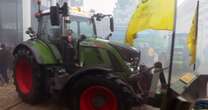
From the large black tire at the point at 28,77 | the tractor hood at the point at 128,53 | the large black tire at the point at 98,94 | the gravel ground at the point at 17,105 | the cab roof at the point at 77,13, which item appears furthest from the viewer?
the cab roof at the point at 77,13

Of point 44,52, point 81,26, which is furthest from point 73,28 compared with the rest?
point 44,52

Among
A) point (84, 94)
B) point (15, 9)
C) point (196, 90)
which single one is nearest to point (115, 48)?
point (84, 94)

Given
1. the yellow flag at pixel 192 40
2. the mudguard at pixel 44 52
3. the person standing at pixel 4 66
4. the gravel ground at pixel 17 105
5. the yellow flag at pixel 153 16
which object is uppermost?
the yellow flag at pixel 153 16

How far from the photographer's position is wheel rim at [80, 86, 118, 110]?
6.27 meters

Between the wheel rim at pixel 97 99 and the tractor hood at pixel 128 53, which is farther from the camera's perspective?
the tractor hood at pixel 128 53

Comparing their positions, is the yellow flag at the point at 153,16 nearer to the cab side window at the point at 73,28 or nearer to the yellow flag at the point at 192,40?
the yellow flag at the point at 192,40

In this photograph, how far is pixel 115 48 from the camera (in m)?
7.15

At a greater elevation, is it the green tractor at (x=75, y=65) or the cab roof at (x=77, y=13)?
the cab roof at (x=77, y=13)

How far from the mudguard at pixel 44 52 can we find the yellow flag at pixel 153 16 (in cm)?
239

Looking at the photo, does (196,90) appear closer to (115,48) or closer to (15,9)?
(115,48)

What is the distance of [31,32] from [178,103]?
491 centimetres

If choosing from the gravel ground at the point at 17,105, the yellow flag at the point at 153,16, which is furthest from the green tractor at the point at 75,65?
the yellow flag at the point at 153,16

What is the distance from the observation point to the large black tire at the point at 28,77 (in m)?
7.61

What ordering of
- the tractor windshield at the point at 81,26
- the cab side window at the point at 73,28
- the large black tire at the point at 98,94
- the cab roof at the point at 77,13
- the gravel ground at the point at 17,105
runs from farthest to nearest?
the cab roof at the point at 77,13 < the tractor windshield at the point at 81,26 < the cab side window at the point at 73,28 < the gravel ground at the point at 17,105 < the large black tire at the point at 98,94
